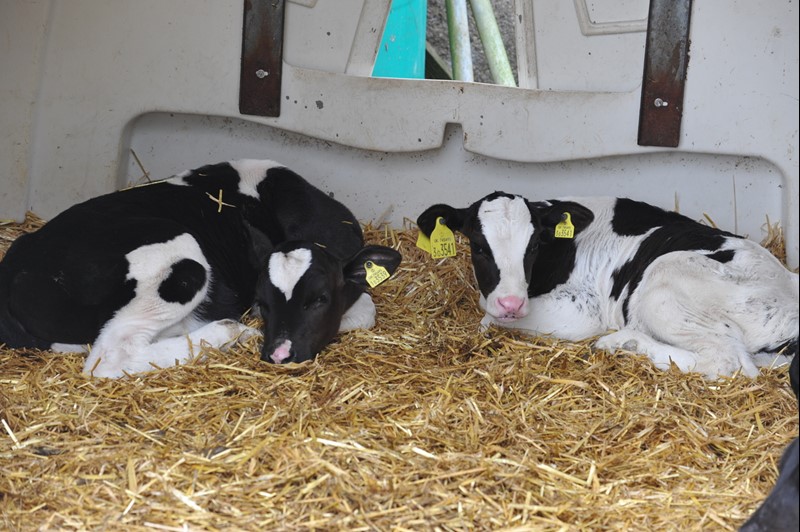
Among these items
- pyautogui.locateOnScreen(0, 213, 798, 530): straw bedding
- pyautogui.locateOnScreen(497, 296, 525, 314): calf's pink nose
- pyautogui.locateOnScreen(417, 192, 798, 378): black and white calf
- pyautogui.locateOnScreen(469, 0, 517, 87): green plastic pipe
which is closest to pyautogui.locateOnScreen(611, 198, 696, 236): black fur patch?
pyautogui.locateOnScreen(417, 192, 798, 378): black and white calf

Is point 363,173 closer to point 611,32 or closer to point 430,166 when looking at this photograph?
point 430,166

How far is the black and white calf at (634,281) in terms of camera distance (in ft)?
17.0

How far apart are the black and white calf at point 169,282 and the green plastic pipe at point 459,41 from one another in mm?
4211

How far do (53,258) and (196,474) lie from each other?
1912 millimetres

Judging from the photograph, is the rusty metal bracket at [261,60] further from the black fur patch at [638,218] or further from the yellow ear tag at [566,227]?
the black fur patch at [638,218]

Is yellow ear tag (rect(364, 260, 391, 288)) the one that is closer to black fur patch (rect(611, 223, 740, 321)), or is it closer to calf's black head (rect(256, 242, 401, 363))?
calf's black head (rect(256, 242, 401, 363))

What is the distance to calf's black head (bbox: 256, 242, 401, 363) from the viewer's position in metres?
5.20

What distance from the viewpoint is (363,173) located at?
735 cm

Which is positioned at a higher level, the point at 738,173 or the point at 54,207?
the point at 738,173

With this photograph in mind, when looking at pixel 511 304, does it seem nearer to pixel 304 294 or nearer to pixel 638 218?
pixel 304 294

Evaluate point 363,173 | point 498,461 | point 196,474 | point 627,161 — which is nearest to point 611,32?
point 627,161

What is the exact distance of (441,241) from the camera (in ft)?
19.5

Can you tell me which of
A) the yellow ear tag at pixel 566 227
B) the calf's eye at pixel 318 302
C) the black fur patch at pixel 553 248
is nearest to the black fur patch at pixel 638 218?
the black fur patch at pixel 553 248

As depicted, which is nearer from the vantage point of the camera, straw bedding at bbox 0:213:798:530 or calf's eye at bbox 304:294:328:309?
straw bedding at bbox 0:213:798:530
